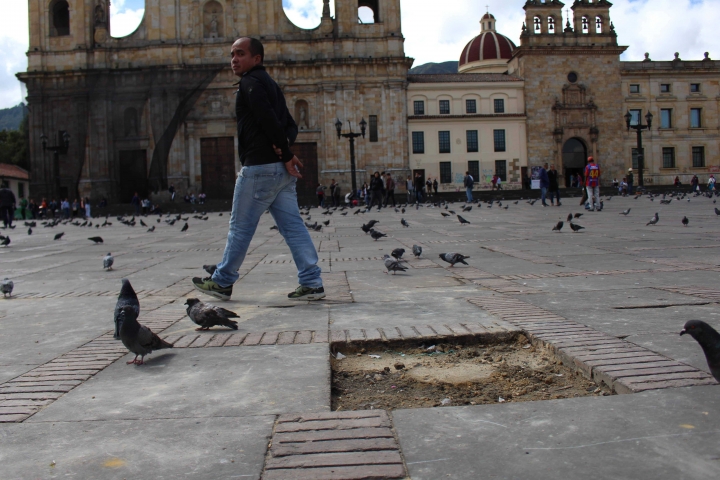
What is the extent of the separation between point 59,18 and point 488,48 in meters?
38.3

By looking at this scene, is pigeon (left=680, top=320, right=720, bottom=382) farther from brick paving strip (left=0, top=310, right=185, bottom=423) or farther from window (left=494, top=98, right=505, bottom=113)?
window (left=494, top=98, right=505, bottom=113)

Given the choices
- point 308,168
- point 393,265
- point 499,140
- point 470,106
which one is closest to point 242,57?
point 393,265

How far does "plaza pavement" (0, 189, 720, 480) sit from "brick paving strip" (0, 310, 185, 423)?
0.04ft

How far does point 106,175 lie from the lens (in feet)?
146

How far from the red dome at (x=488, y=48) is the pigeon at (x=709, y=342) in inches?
2591

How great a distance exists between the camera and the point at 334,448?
6.15ft

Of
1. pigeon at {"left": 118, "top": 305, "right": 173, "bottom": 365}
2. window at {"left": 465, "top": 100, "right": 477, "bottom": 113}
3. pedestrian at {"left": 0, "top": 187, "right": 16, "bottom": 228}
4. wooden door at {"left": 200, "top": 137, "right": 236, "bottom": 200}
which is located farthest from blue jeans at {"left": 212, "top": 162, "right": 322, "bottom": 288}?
window at {"left": 465, "top": 100, "right": 477, "bottom": 113}

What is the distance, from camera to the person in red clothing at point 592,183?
688 inches

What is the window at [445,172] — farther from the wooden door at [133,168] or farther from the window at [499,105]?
the wooden door at [133,168]

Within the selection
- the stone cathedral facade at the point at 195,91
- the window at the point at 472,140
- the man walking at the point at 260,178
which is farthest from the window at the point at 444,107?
the man walking at the point at 260,178

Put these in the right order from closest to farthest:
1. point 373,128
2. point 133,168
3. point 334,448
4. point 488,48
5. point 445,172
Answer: point 334,448
point 133,168
point 373,128
point 445,172
point 488,48

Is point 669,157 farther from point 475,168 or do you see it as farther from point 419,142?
point 419,142

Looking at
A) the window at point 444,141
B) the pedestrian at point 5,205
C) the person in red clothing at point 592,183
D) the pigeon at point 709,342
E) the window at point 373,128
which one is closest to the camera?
the pigeon at point 709,342

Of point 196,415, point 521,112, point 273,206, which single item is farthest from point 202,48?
point 196,415
